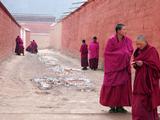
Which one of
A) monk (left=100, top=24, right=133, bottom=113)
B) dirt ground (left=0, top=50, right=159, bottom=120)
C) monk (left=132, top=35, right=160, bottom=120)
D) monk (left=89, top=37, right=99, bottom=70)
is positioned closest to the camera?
monk (left=132, top=35, right=160, bottom=120)

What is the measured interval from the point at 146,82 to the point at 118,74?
47.3 inches

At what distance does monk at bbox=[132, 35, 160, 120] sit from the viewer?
655 centimetres

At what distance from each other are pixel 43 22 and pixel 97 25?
48.8m

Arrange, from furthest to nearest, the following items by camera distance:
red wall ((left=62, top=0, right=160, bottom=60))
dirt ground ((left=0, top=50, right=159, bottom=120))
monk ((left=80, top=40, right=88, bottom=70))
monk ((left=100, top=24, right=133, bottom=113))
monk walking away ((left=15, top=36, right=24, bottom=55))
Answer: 1. monk walking away ((left=15, top=36, right=24, bottom=55))
2. monk ((left=80, top=40, right=88, bottom=70))
3. red wall ((left=62, top=0, right=160, bottom=60))
4. monk ((left=100, top=24, right=133, bottom=113))
5. dirt ground ((left=0, top=50, right=159, bottom=120))

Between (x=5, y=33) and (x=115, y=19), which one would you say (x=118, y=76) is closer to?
(x=115, y=19)

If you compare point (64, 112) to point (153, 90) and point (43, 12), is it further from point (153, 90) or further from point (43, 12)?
point (43, 12)

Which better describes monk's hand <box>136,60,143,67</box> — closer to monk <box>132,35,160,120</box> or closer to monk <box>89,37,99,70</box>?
monk <box>132,35,160,120</box>

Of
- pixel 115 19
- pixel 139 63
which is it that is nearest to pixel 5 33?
pixel 115 19

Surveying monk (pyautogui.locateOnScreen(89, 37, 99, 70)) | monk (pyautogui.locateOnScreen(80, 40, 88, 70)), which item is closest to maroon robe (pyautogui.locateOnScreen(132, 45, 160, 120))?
monk (pyautogui.locateOnScreen(89, 37, 99, 70))

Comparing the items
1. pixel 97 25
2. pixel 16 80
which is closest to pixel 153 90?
pixel 16 80

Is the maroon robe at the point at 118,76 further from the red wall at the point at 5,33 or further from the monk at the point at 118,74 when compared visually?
the red wall at the point at 5,33

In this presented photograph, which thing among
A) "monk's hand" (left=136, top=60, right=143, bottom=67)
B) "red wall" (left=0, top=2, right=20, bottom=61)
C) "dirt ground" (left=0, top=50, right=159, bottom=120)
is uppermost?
"red wall" (left=0, top=2, right=20, bottom=61)

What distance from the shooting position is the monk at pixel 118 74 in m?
7.76

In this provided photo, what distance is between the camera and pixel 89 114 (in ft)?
25.3
